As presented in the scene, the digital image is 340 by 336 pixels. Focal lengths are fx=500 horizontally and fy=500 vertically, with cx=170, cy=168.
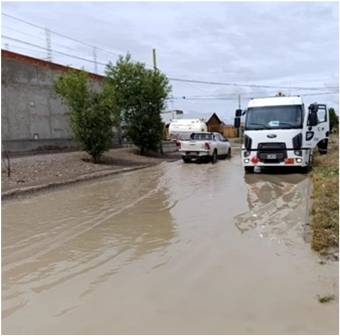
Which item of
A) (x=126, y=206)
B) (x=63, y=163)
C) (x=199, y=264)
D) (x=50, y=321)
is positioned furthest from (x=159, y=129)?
(x=50, y=321)

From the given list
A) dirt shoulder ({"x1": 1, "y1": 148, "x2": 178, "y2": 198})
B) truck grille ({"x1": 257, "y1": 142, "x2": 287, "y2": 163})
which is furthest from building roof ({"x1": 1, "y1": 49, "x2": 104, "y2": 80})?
truck grille ({"x1": 257, "y1": 142, "x2": 287, "y2": 163})

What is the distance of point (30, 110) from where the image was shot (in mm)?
26109

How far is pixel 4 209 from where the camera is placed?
11391 mm

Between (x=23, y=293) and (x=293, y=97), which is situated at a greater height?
(x=293, y=97)

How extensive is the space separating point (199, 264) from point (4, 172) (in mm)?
11340

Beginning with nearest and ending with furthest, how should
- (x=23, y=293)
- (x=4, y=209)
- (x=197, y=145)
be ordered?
Result: (x=23, y=293) → (x=4, y=209) → (x=197, y=145)

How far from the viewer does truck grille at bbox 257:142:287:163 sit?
703 inches

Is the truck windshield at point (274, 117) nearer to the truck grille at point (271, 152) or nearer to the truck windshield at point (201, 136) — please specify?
the truck grille at point (271, 152)

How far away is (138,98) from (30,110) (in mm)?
6076

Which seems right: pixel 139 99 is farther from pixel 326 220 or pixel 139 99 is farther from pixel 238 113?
pixel 326 220

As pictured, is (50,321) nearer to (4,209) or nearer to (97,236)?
(97,236)

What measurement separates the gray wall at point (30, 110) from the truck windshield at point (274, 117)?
457 inches

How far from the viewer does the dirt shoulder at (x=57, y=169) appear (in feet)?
48.7

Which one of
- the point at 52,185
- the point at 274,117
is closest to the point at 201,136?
the point at 274,117
